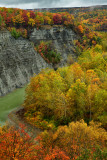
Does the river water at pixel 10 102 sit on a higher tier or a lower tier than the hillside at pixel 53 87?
lower

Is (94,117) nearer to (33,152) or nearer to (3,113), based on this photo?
(33,152)

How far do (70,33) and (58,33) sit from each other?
19.6 ft

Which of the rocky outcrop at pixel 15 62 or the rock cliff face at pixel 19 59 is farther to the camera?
the rock cliff face at pixel 19 59

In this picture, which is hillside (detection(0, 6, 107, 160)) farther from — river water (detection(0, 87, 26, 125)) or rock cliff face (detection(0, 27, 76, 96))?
river water (detection(0, 87, 26, 125))

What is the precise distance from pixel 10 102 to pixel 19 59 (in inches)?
536

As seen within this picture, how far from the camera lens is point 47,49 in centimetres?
5103

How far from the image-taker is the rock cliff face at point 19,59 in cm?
3694

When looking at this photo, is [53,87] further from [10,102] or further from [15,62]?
[15,62]

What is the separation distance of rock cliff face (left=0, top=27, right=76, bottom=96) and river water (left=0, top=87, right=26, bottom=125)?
148cm

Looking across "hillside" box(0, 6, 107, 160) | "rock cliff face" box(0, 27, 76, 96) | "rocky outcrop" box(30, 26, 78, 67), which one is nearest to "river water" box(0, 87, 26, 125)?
"rock cliff face" box(0, 27, 76, 96)

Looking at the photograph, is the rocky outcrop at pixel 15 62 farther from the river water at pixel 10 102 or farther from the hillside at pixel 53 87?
the river water at pixel 10 102

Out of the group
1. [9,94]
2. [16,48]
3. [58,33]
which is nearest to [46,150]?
[9,94]

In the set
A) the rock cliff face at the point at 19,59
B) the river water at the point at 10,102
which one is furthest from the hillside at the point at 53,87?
the river water at the point at 10,102

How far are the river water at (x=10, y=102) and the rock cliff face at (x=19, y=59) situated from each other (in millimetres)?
1476
